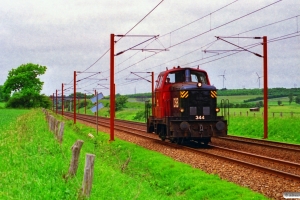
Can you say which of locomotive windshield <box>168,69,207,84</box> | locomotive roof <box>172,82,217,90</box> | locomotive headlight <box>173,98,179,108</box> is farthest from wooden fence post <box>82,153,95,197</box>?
locomotive windshield <box>168,69,207,84</box>

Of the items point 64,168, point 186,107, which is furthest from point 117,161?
point 64,168

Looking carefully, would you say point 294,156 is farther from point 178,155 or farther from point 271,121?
point 271,121

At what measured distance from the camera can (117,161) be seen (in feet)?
68.9

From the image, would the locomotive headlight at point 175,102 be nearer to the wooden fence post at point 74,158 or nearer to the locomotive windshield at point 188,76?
the locomotive windshield at point 188,76

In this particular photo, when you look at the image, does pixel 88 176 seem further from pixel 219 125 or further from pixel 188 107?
pixel 188 107

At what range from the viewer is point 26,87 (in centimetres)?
11188

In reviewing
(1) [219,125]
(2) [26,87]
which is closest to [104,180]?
(1) [219,125]

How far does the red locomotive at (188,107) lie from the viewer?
23.4m

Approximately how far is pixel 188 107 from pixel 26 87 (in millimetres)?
92083

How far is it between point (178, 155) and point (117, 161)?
246 cm

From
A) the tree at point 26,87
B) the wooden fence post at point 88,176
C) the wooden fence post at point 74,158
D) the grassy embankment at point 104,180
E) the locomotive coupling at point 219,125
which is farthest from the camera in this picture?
the tree at point 26,87

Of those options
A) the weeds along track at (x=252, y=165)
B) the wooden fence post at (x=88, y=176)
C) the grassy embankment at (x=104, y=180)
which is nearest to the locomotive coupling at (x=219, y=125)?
the weeds along track at (x=252, y=165)

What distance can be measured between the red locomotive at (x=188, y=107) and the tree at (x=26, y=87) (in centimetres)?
8910

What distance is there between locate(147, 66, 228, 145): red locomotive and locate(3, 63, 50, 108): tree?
89104mm
